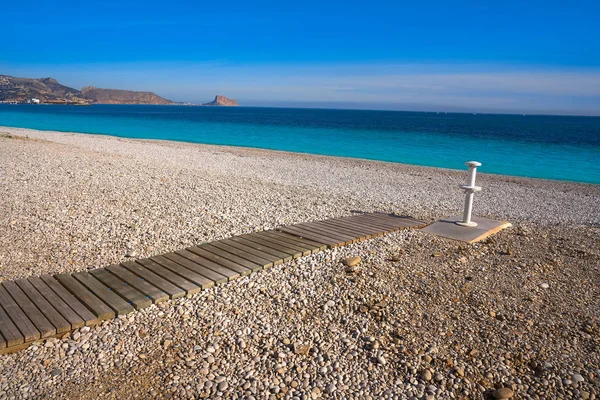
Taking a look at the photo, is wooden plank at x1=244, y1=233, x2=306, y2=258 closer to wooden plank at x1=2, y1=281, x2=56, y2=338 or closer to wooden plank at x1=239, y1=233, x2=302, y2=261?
wooden plank at x1=239, y1=233, x2=302, y2=261

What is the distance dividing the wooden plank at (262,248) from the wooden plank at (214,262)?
0.67 metres

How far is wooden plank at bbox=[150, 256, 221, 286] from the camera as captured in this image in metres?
5.30

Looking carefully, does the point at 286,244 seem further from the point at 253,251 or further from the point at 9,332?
the point at 9,332

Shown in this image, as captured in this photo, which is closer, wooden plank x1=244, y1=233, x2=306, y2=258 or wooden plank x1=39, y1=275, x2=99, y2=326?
wooden plank x1=39, y1=275, x2=99, y2=326

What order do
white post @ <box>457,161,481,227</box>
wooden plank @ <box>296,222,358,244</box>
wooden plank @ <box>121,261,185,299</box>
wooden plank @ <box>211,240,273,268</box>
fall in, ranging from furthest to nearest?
white post @ <box>457,161,481,227</box> → wooden plank @ <box>296,222,358,244</box> → wooden plank @ <box>211,240,273,268</box> → wooden plank @ <box>121,261,185,299</box>

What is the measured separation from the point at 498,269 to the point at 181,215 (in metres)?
5.92

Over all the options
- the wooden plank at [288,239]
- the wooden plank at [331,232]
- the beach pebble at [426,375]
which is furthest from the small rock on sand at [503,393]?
the wooden plank at [331,232]

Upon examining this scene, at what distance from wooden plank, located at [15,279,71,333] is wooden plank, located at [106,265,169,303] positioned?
0.88 meters

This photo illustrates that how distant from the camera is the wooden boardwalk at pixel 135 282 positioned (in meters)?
4.22

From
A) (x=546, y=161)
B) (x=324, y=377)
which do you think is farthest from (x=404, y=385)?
(x=546, y=161)

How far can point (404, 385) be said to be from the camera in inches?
142

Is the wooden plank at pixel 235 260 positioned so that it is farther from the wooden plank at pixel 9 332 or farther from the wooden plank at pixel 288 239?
the wooden plank at pixel 9 332

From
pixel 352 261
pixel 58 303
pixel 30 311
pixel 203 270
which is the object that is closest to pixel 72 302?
pixel 58 303

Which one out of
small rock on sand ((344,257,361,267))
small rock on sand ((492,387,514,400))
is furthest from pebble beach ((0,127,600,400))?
small rock on sand ((344,257,361,267))
